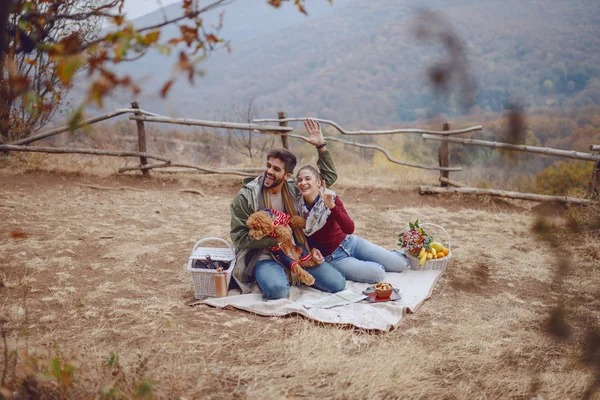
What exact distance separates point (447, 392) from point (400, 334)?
0.88 metres

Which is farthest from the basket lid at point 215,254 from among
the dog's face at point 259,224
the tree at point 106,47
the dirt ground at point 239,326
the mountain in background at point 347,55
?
the mountain in background at point 347,55

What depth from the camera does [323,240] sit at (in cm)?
439

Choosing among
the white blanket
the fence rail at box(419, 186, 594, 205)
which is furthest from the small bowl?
the fence rail at box(419, 186, 594, 205)

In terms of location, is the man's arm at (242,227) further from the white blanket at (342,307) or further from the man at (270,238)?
the white blanket at (342,307)

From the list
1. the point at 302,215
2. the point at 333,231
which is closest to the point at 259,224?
the point at 302,215

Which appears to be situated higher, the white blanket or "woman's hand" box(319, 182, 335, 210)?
"woman's hand" box(319, 182, 335, 210)

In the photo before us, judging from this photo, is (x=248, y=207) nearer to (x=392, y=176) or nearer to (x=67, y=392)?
(x=67, y=392)

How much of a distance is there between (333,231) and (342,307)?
2.28 ft

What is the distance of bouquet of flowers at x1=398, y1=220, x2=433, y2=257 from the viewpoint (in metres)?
4.86

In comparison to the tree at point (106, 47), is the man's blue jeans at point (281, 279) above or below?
below

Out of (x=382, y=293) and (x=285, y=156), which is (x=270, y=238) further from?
(x=382, y=293)

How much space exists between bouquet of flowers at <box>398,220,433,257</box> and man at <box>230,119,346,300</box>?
90cm

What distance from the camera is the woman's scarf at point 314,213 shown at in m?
4.12

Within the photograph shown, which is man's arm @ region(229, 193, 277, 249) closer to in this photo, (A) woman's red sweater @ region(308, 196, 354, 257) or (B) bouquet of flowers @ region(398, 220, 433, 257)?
(A) woman's red sweater @ region(308, 196, 354, 257)
